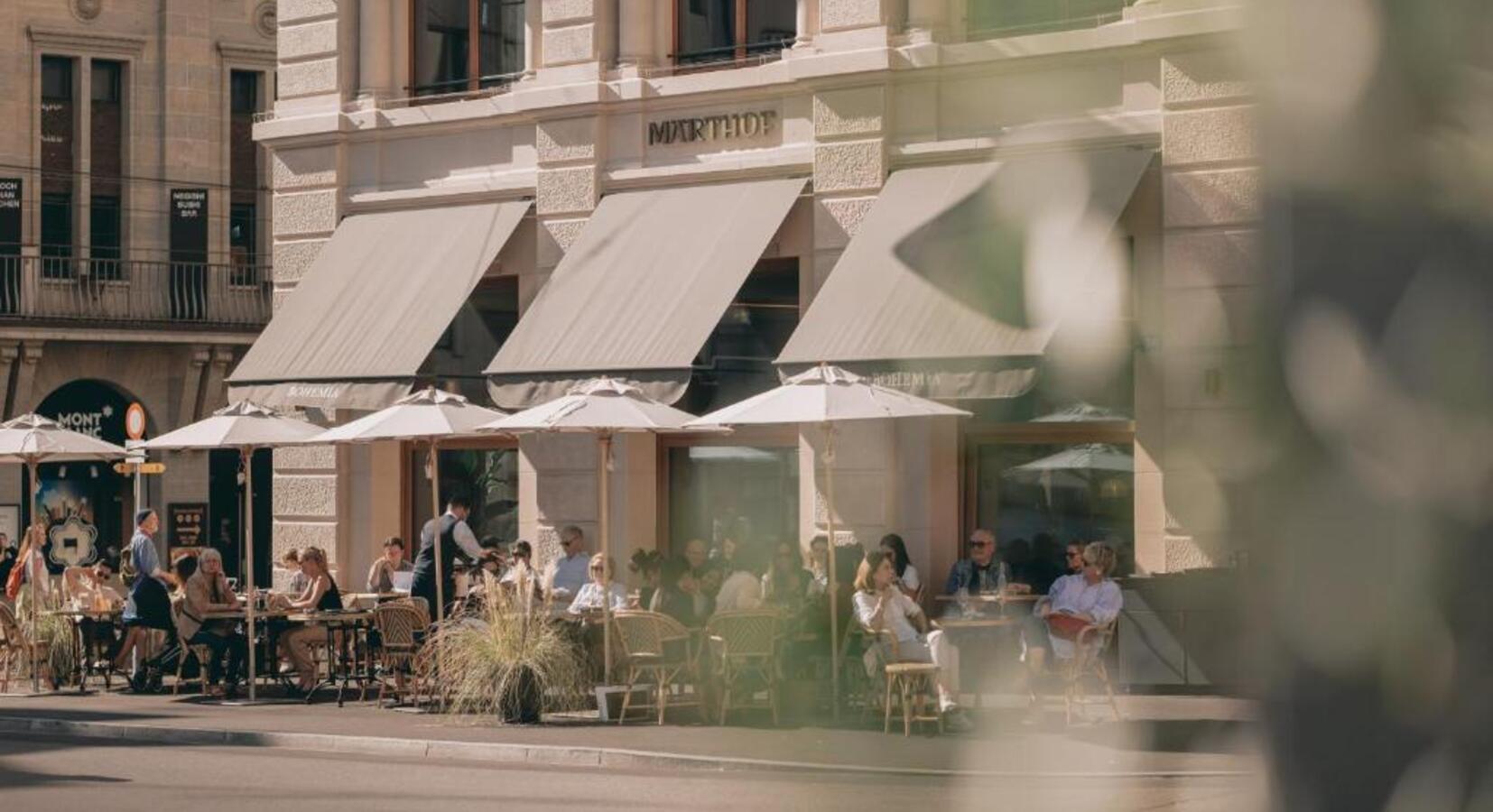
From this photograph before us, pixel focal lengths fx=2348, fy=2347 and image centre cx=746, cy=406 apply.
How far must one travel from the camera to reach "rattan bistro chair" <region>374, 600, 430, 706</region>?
66.1 feet

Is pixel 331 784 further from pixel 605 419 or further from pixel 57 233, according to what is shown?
pixel 57 233

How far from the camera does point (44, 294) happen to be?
42688 mm

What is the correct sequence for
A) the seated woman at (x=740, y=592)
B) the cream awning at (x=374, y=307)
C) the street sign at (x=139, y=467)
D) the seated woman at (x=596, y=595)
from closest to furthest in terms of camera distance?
1. the seated woman at (x=740, y=592)
2. the seated woman at (x=596, y=595)
3. the cream awning at (x=374, y=307)
4. the street sign at (x=139, y=467)

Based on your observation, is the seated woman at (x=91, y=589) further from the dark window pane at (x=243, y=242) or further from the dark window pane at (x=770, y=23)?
the dark window pane at (x=243, y=242)

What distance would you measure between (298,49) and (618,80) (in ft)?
15.9

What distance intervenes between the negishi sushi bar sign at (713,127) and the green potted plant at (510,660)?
22.7ft

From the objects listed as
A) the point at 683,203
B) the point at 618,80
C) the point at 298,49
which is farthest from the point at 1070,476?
the point at 298,49

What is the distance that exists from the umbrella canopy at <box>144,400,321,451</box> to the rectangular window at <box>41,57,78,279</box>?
21621mm

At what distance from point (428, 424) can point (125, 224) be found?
24664 mm

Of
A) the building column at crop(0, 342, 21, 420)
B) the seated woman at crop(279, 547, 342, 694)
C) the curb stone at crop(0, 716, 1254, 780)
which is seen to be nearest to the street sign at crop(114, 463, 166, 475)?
the seated woman at crop(279, 547, 342, 694)

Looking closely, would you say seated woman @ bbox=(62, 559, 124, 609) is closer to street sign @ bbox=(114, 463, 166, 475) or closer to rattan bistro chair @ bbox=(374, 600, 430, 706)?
street sign @ bbox=(114, 463, 166, 475)

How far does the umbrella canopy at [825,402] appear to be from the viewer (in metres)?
18.0

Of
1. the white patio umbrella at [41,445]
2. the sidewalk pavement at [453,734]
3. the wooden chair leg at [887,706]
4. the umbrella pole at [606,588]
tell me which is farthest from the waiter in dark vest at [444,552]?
the wooden chair leg at [887,706]

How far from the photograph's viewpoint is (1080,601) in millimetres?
16234
